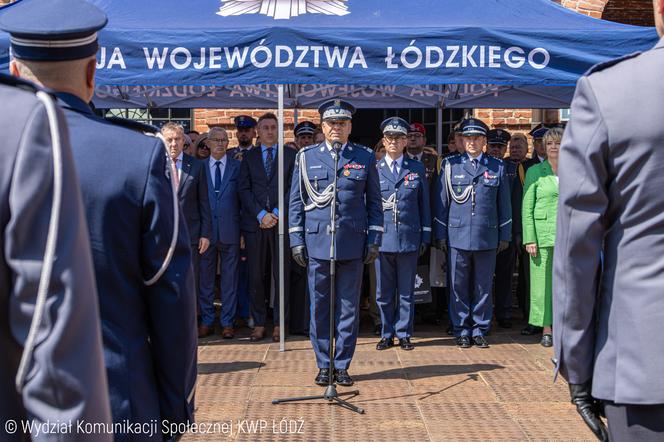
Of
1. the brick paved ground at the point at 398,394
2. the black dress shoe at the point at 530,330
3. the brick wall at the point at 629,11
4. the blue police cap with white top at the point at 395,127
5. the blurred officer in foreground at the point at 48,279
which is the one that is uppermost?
the brick wall at the point at 629,11

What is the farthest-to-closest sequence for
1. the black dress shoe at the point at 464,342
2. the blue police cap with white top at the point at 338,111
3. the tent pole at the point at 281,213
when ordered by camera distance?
the black dress shoe at the point at 464,342 → the tent pole at the point at 281,213 → the blue police cap with white top at the point at 338,111

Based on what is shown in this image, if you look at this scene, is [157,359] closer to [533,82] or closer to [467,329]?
[533,82]

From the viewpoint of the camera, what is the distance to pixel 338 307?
19.9ft

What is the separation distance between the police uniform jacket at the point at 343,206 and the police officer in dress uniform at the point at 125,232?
369 centimetres

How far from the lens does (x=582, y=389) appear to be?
2.36 m

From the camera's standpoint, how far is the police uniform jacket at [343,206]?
6039 millimetres

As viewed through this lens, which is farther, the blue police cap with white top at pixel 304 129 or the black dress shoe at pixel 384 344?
the blue police cap with white top at pixel 304 129

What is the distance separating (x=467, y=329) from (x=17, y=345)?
643 cm

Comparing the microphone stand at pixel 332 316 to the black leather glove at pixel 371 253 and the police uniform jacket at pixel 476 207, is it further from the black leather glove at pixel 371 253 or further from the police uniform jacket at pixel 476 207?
the police uniform jacket at pixel 476 207

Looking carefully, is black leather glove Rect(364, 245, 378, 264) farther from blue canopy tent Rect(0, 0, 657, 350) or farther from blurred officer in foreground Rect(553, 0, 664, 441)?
blurred officer in foreground Rect(553, 0, 664, 441)

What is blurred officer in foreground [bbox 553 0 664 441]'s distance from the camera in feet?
7.21

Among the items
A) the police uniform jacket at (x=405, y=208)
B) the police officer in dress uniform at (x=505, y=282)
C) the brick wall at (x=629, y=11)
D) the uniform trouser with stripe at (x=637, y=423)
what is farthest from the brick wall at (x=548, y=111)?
the uniform trouser with stripe at (x=637, y=423)

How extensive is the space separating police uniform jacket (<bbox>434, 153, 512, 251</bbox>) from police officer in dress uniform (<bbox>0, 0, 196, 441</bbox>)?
5510 millimetres

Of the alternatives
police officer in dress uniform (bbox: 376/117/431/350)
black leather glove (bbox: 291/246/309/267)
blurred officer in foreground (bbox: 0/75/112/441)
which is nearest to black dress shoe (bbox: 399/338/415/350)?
police officer in dress uniform (bbox: 376/117/431/350)
